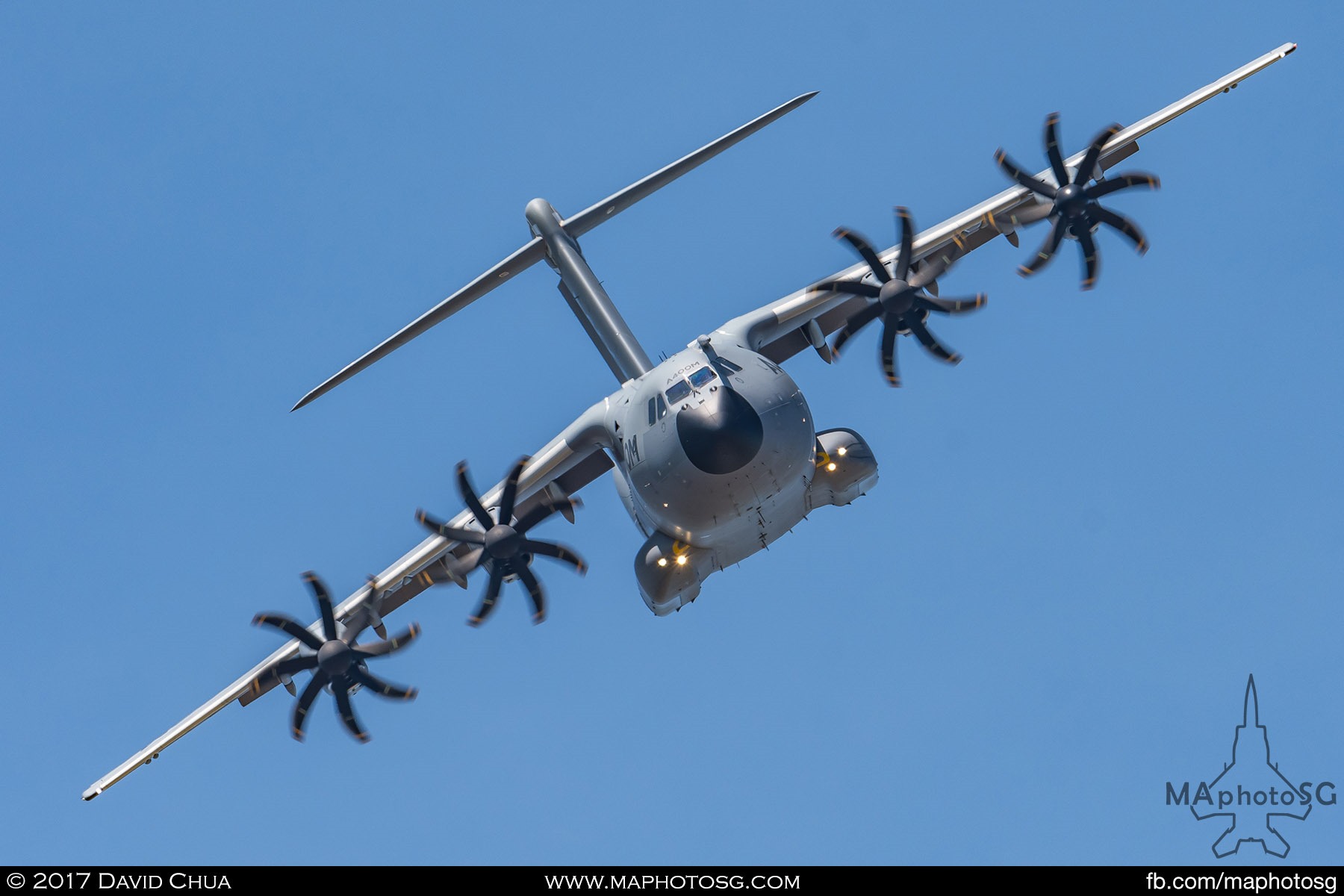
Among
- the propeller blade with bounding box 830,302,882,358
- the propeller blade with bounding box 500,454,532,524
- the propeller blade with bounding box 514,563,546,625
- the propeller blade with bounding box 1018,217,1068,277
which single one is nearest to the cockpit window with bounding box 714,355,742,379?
the propeller blade with bounding box 830,302,882,358

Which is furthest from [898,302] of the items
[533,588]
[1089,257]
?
[533,588]

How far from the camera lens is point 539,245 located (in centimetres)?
2973

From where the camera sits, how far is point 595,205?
2973cm

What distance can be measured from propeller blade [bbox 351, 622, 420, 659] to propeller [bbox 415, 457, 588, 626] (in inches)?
46.0

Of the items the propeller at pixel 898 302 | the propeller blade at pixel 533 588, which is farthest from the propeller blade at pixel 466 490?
the propeller at pixel 898 302

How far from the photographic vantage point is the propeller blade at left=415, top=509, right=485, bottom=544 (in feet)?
85.4

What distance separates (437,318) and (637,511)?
19.5 feet

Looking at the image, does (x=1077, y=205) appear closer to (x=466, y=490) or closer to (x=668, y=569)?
(x=668, y=569)

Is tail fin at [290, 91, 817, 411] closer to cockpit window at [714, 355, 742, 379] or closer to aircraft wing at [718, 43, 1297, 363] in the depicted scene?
aircraft wing at [718, 43, 1297, 363]

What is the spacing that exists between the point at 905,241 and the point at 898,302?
125 centimetres

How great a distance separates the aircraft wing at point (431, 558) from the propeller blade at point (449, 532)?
163 centimetres

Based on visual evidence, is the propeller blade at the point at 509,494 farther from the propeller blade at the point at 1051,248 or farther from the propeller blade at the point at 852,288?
the propeller blade at the point at 1051,248
